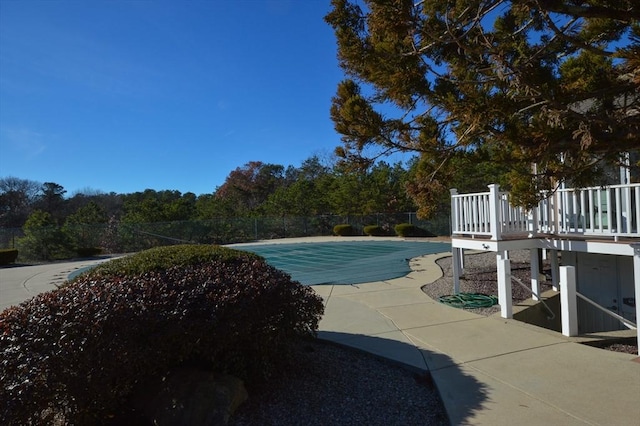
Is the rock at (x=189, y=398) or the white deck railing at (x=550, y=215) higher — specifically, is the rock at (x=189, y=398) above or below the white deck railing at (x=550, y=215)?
below

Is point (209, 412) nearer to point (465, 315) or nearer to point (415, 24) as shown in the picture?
point (415, 24)

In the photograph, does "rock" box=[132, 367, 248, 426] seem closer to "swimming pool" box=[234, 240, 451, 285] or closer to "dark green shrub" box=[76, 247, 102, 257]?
"swimming pool" box=[234, 240, 451, 285]

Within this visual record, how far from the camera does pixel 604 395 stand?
3791 millimetres

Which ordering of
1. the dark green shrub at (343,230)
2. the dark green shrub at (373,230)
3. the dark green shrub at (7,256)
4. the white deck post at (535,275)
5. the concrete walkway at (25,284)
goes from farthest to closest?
1. the dark green shrub at (343,230)
2. the dark green shrub at (373,230)
3. the dark green shrub at (7,256)
4. the concrete walkway at (25,284)
5. the white deck post at (535,275)

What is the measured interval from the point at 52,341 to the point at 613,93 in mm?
4802

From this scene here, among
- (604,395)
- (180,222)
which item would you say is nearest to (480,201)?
(604,395)

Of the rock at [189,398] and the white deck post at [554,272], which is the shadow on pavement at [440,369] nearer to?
the rock at [189,398]

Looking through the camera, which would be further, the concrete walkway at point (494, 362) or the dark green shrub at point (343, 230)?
the dark green shrub at point (343, 230)

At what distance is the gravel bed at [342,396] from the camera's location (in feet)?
11.6

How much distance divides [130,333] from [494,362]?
383cm

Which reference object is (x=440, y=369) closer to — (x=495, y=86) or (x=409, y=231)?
(x=495, y=86)

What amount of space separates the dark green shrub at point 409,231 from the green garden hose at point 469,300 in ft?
65.2

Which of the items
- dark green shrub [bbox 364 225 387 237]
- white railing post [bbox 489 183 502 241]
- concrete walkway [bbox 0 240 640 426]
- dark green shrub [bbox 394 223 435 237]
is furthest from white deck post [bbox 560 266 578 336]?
dark green shrub [bbox 364 225 387 237]

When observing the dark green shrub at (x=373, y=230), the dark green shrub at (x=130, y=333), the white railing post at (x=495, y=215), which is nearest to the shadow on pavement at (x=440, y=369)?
the dark green shrub at (x=130, y=333)
